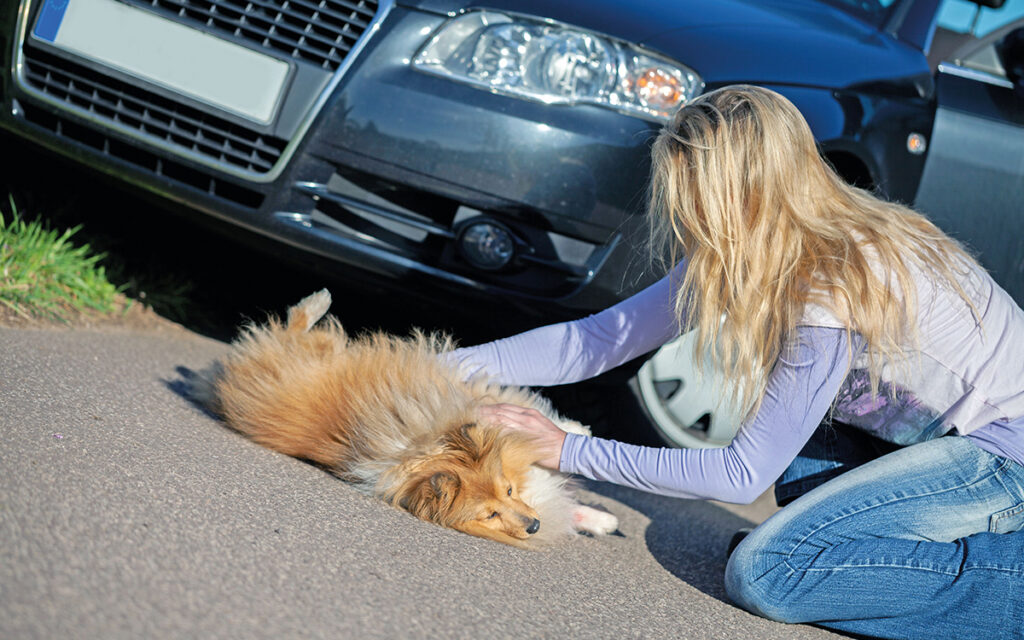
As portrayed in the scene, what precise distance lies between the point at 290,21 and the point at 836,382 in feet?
6.31

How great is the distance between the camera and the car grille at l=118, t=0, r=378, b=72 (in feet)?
9.65

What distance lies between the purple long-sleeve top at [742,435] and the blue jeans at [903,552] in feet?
0.37

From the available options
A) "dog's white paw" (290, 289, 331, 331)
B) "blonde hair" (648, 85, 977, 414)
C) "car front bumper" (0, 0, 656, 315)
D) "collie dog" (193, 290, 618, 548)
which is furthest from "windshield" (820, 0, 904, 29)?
"dog's white paw" (290, 289, 331, 331)

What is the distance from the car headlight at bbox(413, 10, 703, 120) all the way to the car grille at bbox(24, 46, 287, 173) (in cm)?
58

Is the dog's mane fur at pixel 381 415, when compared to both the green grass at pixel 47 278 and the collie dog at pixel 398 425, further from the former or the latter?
the green grass at pixel 47 278

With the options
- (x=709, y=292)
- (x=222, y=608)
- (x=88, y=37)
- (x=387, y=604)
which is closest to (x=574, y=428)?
(x=709, y=292)

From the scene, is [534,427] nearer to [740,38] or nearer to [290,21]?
[740,38]

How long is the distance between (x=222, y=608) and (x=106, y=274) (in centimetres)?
256

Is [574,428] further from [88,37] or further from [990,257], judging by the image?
[88,37]

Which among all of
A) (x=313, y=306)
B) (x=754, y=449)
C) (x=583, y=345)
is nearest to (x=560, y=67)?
(x=583, y=345)

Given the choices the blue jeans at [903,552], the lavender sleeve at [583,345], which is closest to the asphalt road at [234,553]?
the blue jeans at [903,552]

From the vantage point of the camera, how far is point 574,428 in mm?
2922

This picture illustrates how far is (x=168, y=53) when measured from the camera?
305 cm

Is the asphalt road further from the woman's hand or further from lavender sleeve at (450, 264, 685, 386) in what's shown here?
lavender sleeve at (450, 264, 685, 386)
